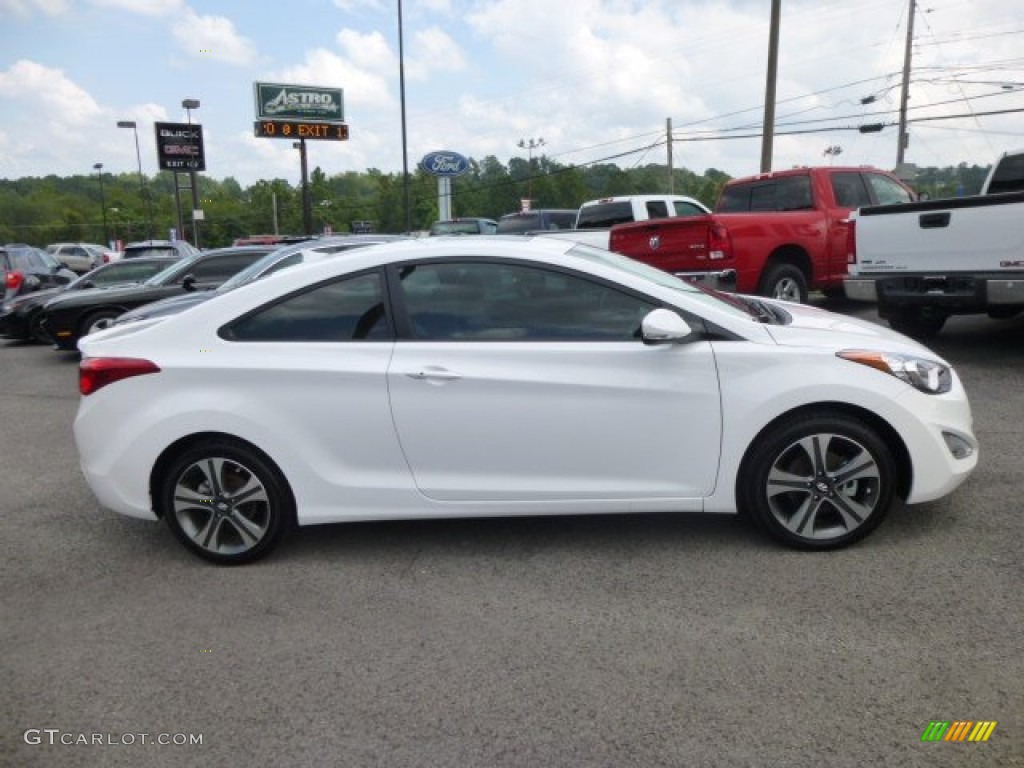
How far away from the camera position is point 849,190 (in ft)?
36.1

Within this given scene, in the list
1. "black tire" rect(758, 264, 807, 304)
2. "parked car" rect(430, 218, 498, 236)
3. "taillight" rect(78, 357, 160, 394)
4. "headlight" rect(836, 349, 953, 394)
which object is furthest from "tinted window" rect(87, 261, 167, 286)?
"headlight" rect(836, 349, 953, 394)

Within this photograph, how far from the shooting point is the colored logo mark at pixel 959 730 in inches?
100

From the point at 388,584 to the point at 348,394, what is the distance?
0.90 m

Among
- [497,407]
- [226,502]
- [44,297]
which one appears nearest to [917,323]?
[497,407]

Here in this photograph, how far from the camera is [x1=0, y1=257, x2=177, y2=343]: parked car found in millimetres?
12406

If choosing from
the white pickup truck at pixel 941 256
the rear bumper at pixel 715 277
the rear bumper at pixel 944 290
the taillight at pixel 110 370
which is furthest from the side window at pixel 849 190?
the taillight at pixel 110 370

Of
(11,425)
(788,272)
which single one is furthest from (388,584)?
(788,272)

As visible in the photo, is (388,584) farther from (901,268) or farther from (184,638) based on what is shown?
(901,268)

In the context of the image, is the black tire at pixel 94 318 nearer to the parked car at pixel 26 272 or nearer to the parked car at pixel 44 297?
the parked car at pixel 44 297

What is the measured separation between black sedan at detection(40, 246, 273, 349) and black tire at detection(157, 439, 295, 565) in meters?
7.44

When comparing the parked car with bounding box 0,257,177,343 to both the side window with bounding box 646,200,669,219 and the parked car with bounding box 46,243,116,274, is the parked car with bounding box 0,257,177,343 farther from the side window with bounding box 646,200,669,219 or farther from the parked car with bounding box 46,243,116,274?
the parked car with bounding box 46,243,116,274

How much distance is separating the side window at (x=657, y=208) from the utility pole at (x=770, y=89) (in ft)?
22.0

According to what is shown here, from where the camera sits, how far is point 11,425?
749cm

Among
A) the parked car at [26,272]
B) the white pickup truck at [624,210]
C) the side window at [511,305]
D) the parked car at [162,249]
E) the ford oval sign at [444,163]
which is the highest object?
the ford oval sign at [444,163]
